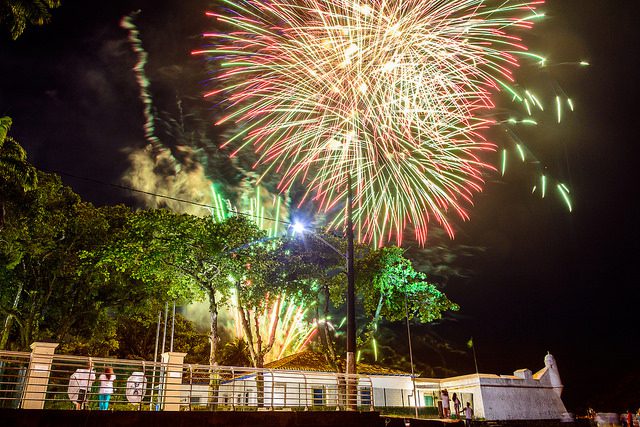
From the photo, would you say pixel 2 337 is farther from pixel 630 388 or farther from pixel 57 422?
pixel 630 388

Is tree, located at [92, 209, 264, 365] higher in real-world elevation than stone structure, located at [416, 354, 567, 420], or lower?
higher

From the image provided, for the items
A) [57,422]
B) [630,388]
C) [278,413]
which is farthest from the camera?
[630,388]

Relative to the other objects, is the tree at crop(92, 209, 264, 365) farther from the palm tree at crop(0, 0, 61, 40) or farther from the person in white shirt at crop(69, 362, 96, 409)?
the person in white shirt at crop(69, 362, 96, 409)

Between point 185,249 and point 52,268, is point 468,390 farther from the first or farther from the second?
point 52,268

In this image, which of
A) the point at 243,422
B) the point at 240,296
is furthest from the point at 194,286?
the point at 243,422

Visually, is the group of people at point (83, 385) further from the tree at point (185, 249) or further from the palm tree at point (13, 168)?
the tree at point (185, 249)

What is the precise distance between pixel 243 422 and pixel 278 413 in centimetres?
120

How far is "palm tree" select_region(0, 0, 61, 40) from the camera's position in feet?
45.1

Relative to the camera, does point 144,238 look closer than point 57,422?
No

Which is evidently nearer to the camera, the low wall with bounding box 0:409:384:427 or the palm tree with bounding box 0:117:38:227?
the low wall with bounding box 0:409:384:427

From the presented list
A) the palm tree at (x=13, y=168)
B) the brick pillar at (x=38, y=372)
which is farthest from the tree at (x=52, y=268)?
the brick pillar at (x=38, y=372)

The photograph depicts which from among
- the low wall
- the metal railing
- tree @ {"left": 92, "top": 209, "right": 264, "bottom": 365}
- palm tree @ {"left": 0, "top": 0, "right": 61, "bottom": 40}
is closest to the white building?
tree @ {"left": 92, "top": 209, "right": 264, "bottom": 365}

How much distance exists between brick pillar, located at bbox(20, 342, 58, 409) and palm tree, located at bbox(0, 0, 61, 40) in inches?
371

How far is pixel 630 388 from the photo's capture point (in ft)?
274
